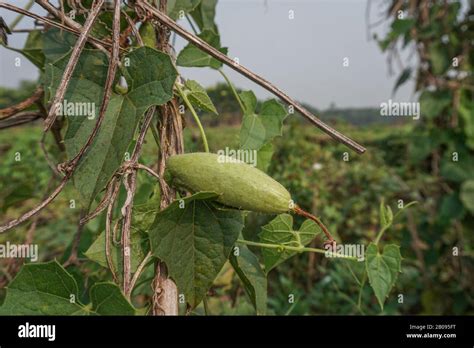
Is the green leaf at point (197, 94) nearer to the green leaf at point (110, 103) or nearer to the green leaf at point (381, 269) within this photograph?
the green leaf at point (110, 103)

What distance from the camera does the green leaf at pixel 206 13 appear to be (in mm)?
740

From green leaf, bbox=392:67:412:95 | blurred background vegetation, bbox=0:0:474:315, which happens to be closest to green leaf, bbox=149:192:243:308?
blurred background vegetation, bbox=0:0:474:315

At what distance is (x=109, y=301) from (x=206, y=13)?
19.3 inches

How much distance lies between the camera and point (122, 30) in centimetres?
57

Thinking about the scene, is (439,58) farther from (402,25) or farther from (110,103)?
(110,103)

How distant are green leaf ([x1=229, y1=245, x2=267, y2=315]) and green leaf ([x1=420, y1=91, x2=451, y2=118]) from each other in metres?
1.42

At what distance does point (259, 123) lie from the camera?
0.67 metres

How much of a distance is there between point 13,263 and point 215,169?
23.2 inches

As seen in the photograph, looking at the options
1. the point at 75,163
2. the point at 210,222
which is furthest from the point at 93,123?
the point at 210,222

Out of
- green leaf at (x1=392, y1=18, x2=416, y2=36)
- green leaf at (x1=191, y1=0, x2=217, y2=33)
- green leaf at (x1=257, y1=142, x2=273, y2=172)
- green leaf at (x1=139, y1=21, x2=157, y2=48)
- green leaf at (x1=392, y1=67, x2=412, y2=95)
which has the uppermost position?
green leaf at (x1=392, y1=18, x2=416, y2=36)

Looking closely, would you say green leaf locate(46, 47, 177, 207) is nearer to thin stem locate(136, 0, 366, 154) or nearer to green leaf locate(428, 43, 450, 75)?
thin stem locate(136, 0, 366, 154)

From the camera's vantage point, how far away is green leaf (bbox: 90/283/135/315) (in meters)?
0.41

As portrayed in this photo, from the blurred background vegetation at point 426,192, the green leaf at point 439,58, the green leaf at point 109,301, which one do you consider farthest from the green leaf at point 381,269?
the green leaf at point 439,58

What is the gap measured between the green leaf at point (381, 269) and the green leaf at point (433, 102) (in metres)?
1.33
